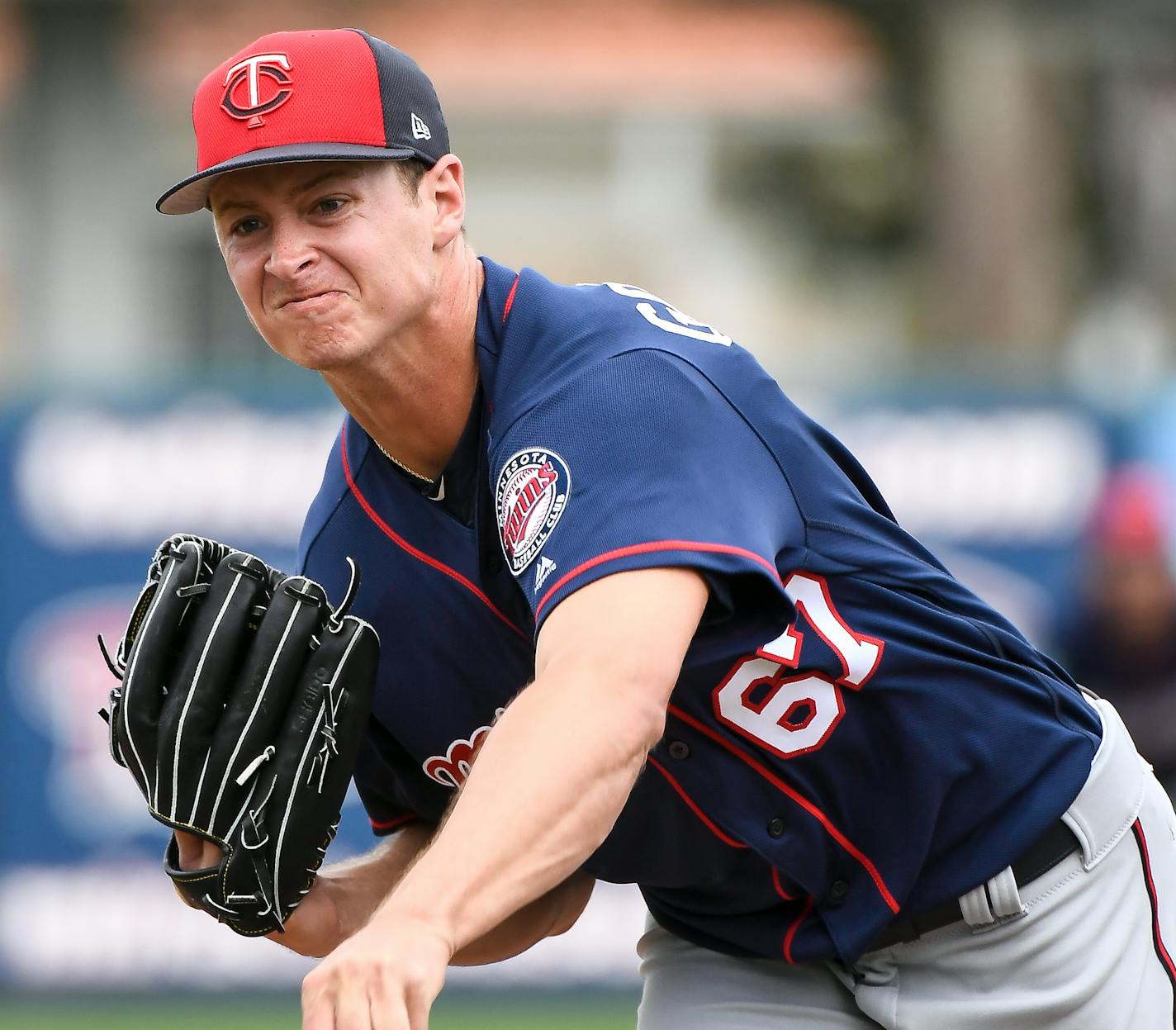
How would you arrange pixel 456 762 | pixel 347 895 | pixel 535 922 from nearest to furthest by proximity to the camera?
pixel 456 762
pixel 347 895
pixel 535 922

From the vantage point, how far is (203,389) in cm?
783

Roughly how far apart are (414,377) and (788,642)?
731mm

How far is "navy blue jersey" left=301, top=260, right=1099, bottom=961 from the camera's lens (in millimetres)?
2549

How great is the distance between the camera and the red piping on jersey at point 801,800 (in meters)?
2.79

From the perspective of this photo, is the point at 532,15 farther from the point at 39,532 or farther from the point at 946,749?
the point at 946,749

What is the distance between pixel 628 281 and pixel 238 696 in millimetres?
10704

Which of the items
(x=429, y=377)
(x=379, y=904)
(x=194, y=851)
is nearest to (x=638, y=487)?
(x=429, y=377)

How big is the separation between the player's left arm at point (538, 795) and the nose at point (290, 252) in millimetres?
765

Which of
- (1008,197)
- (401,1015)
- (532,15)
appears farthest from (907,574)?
(532,15)

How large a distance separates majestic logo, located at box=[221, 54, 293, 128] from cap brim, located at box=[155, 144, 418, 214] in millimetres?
58

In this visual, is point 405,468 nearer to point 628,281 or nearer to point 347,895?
Answer: point 347,895

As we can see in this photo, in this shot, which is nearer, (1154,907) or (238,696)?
(238,696)

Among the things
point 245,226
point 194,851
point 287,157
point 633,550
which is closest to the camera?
point 633,550

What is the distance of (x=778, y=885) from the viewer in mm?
2984
